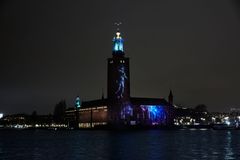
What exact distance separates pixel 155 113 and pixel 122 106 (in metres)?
18.4

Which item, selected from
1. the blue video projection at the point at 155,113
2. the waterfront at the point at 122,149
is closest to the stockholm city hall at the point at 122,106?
the blue video projection at the point at 155,113

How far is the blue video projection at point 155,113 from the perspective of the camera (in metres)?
153

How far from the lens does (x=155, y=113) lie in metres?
156

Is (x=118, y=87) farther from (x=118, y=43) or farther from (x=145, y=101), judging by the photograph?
(x=145, y=101)

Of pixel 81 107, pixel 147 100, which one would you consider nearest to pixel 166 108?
pixel 147 100

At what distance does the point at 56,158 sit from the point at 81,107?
14057 cm

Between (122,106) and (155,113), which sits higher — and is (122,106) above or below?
above

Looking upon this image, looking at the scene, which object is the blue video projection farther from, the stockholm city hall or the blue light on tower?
the blue light on tower

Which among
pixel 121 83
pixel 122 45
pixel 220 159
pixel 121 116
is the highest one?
pixel 122 45

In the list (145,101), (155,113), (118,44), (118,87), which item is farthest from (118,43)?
(155,113)

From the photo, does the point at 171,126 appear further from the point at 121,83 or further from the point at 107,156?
the point at 107,156

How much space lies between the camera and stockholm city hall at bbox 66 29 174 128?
14025 cm

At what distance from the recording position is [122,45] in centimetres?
14638

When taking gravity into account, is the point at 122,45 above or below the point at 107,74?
above
